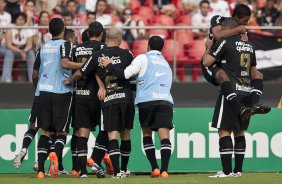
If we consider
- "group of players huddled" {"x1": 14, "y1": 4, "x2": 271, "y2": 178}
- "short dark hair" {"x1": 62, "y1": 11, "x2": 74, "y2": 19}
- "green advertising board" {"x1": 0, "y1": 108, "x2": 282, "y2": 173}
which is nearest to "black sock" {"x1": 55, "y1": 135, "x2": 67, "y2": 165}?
"group of players huddled" {"x1": 14, "y1": 4, "x2": 271, "y2": 178}

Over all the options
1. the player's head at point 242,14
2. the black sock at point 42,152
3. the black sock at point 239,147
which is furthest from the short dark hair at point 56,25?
the black sock at point 239,147

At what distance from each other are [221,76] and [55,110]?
9.95 feet

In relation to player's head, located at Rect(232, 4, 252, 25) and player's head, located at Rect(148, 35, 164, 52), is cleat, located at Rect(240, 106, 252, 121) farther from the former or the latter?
player's head, located at Rect(148, 35, 164, 52)

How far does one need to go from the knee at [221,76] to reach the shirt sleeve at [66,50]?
2595 millimetres

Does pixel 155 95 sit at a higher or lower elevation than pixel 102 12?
lower

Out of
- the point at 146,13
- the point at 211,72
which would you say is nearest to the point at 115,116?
the point at 211,72

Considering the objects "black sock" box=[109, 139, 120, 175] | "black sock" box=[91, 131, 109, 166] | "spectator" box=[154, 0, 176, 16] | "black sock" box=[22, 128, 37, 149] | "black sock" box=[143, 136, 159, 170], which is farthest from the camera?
"spectator" box=[154, 0, 176, 16]

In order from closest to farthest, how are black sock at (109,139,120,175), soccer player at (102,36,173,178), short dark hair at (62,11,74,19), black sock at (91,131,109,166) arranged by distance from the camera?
black sock at (109,139,120,175), soccer player at (102,36,173,178), black sock at (91,131,109,166), short dark hair at (62,11,74,19)

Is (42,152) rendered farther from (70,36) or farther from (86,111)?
(70,36)

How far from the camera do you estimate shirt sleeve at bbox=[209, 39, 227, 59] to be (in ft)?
52.3

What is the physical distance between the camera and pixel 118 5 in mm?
24438

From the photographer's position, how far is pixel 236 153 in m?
16.4

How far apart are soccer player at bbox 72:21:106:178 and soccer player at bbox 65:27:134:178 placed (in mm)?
388

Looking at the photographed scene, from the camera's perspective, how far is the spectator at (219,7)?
950 inches
